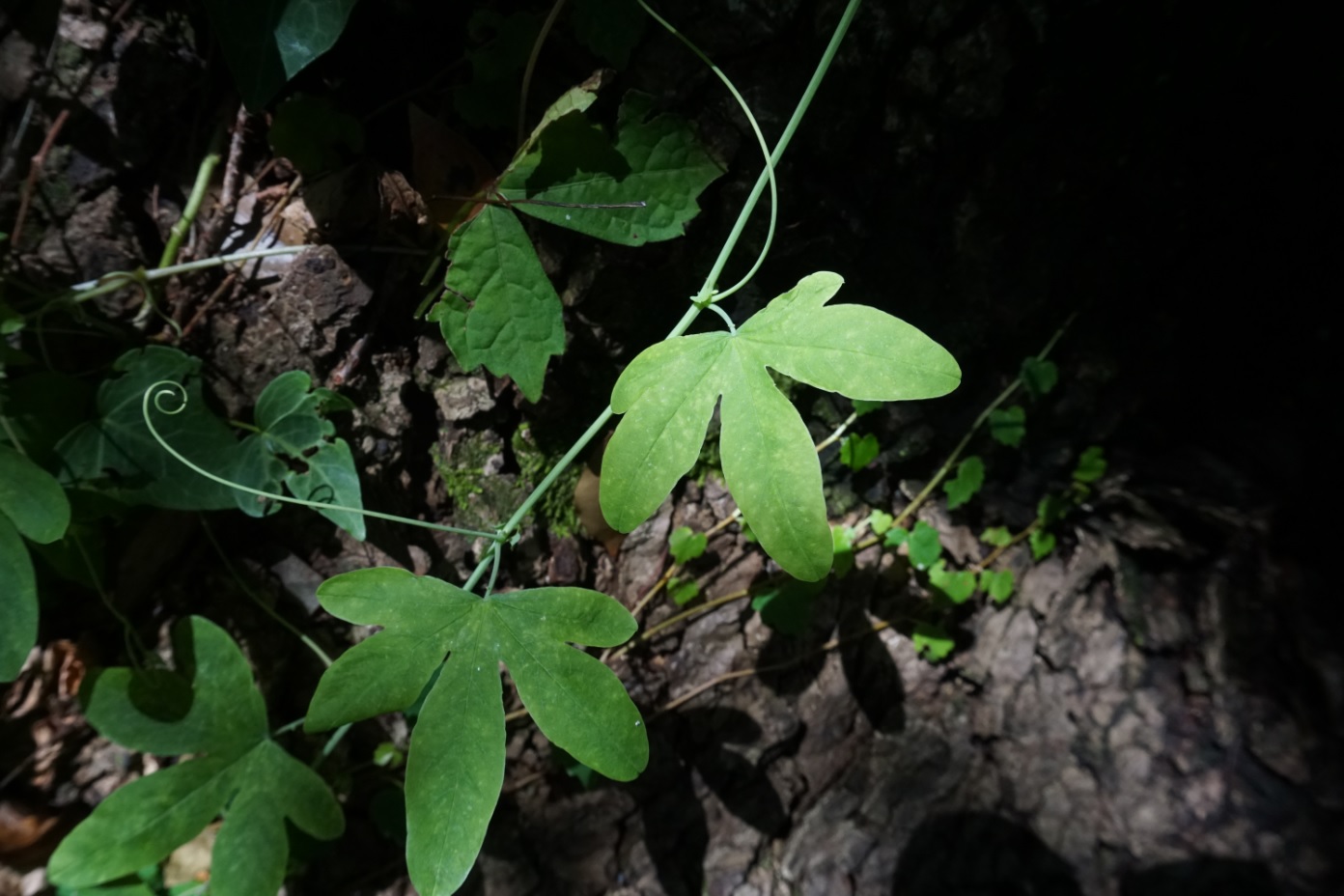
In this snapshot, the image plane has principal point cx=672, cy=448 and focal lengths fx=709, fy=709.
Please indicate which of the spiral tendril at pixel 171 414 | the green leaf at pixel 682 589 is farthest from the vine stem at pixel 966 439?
the spiral tendril at pixel 171 414

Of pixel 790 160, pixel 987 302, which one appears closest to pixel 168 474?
pixel 790 160

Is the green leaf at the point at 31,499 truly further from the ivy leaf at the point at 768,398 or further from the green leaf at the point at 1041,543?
the green leaf at the point at 1041,543

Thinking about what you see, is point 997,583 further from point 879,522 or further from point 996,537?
point 879,522

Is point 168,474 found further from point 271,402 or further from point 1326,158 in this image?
point 1326,158

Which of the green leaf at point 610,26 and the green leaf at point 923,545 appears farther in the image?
the green leaf at point 923,545

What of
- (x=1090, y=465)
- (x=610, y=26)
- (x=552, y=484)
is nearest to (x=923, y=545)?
(x=1090, y=465)
